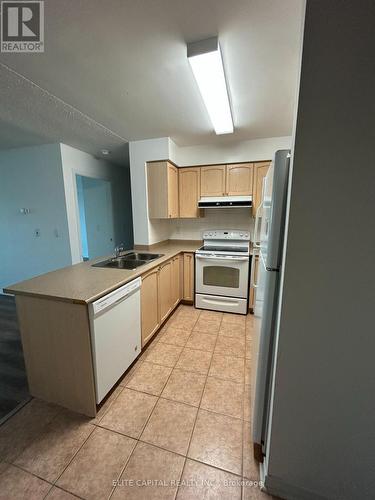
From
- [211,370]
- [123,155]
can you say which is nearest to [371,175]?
[211,370]

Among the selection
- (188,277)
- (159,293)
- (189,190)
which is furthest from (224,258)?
(189,190)

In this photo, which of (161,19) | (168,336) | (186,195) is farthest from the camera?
(186,195)

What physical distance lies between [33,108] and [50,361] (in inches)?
91.8

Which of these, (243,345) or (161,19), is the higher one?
(161,19)

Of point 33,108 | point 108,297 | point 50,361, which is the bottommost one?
point 50,361

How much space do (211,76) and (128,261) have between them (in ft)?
6.49

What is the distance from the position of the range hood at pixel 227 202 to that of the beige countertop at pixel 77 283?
1.39m

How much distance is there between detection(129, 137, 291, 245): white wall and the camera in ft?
9.53

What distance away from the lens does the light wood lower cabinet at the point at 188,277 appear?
3059mm

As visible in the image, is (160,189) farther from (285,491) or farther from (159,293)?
(285,491)

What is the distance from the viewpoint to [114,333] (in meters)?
1.57

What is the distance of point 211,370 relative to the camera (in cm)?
189

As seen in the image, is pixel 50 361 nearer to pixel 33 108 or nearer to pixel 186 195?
pixel 33 108

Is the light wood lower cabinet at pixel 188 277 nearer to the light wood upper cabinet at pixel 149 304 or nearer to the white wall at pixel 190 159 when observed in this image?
the white wall at pixel 190 159
